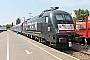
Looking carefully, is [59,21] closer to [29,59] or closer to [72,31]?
[72,31]

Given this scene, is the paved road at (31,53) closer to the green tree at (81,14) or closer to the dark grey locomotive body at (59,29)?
the dark grey locomotive body at (59,29)

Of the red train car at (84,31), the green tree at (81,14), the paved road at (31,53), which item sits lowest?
the paved road at (31,53)

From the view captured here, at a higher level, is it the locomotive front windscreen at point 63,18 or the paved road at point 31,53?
the locomotive front windscreen at point 63,18

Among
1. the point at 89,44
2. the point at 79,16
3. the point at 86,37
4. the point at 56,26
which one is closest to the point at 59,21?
Answer: the point at 56,26

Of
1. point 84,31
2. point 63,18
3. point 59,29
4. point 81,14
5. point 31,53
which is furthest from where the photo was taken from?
point 81,14

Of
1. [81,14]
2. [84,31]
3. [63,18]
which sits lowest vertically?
[84,31]

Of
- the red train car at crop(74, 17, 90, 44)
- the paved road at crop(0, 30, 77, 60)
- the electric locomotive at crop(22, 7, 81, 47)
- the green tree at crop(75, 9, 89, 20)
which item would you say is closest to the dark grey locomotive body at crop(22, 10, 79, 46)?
the electric locomotive at crop(22, 7, 81, 47)

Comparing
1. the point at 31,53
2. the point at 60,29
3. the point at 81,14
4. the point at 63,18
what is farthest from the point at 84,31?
the point at 81,14

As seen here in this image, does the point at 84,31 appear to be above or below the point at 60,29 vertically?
below

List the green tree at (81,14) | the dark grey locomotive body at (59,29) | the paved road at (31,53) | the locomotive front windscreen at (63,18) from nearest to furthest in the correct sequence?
the paved road at (31,53)
the dark grey locomotive body at (59,29)
the locomotive front windscreen at (63,18)
the green tree at (81,14)

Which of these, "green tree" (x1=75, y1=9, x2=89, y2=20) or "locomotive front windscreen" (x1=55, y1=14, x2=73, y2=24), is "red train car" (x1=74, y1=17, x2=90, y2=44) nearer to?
"locomotive front windscreen" (x1=55, y1=14, x2=73, y2=24)

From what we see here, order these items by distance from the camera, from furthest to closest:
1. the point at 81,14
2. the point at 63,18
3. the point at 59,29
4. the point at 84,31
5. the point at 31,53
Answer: the point at 81,14 → the point at 84,31 → the point at 63,18 → the point at 59,29 → the point at 31,53

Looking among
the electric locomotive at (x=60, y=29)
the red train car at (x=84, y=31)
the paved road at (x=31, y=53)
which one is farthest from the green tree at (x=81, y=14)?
the electric locomotive at (x=60, y=29)

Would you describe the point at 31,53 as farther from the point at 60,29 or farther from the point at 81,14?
the point at 81,14
